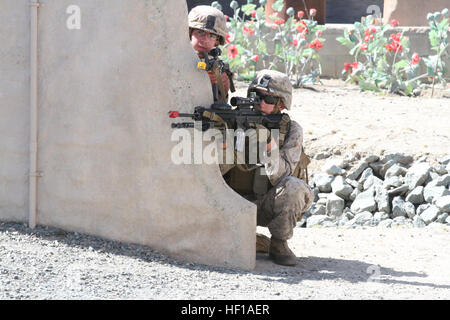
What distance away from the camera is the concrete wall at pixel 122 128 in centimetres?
497

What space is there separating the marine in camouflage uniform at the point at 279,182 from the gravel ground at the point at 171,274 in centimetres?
24

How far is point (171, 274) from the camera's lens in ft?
15.4

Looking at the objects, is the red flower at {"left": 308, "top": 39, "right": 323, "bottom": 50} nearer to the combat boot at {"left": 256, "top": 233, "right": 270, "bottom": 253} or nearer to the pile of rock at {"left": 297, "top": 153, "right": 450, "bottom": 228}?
the pile of rock at {"left": 297, "top": 153, "right": 450, "bottom": 228}

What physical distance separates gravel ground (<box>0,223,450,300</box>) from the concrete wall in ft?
0.55

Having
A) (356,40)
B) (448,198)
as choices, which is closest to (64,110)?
(448,198)

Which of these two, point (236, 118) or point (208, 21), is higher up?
point (208, 21)

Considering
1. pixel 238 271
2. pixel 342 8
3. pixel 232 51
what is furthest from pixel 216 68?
pixel 342 8

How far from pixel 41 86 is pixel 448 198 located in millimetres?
4167

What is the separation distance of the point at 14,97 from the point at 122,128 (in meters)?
0.73

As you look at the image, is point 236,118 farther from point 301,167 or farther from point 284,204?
point 301,167

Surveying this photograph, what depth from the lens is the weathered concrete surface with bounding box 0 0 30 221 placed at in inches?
202

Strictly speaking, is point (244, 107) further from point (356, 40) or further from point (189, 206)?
point (356, 40)

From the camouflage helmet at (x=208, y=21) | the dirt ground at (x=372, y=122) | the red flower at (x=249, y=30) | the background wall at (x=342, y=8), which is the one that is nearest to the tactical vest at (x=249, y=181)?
the camouflage helmet at (x=208, y=21)
